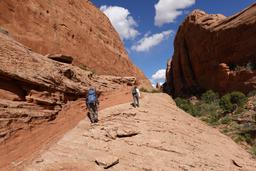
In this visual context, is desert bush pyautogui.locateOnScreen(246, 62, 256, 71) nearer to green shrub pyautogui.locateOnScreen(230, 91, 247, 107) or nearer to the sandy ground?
green shrub pyautogui.locateOnScreen(230, 91, 247, 107)

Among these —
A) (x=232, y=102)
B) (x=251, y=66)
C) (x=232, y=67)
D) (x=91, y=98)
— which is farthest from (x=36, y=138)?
(x=232, y=67)

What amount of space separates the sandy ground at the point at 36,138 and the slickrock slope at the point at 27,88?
7.2 inches

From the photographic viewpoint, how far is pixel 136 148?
7.84m

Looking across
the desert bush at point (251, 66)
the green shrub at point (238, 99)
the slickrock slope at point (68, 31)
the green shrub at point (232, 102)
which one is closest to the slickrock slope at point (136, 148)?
the slickrock slope at point (68, 31)

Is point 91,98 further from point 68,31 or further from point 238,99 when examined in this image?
point 238,99

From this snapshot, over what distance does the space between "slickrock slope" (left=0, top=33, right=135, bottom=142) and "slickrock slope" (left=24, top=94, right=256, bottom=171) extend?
35.9 inches

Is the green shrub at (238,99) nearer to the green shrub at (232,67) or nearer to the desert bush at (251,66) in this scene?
the desert bush at (251,66)

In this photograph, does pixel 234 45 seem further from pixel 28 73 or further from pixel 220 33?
pixel 28 73

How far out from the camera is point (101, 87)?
1312 cm

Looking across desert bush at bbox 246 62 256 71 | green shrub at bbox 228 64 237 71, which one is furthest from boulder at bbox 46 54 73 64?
green shrub at bbox 228 64 237 71

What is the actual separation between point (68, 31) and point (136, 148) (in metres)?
13.7

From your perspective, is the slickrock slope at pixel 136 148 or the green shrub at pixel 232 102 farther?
the green shrub at pixel 232 102

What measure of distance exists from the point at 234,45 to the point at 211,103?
9.07 m

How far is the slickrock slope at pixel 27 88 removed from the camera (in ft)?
23.1
